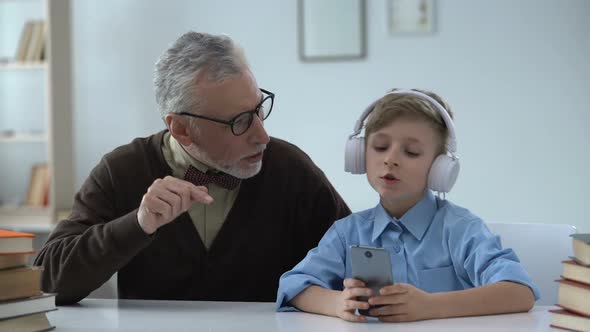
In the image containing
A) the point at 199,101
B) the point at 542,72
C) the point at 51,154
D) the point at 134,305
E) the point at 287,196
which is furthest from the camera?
the point at 51,154

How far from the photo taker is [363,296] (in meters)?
1.41

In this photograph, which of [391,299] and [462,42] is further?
[462,42]

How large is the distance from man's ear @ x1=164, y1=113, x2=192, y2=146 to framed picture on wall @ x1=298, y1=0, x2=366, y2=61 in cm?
225

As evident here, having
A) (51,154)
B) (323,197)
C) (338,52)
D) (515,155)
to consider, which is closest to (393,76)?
(338,52)

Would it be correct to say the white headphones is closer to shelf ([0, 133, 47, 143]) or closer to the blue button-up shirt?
the blue button-up shirt

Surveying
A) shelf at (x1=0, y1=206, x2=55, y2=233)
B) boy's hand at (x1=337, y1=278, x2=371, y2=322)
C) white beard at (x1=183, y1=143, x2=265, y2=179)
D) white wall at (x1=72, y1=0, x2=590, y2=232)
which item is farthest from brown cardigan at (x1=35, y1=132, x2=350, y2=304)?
shelf at (x1=0, y1=206, x2=55, y2=233)

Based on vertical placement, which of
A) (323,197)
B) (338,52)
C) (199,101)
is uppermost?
(338,52)

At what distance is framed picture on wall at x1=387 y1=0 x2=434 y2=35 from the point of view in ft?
13.1

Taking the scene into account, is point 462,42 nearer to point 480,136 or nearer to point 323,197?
point 480,136

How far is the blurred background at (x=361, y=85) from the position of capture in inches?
155

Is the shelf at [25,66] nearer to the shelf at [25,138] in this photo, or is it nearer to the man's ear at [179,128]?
the shelf at [25,138]

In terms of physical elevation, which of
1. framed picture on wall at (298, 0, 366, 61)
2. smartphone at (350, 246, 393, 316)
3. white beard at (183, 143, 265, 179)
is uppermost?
framed picture on wall at (298, 0, 366, 61)

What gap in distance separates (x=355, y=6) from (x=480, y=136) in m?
0.92

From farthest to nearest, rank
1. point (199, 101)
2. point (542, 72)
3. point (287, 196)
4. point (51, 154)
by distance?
point (51, 154)
point (542, 72)
point (287, 196)
point (199, 101)
